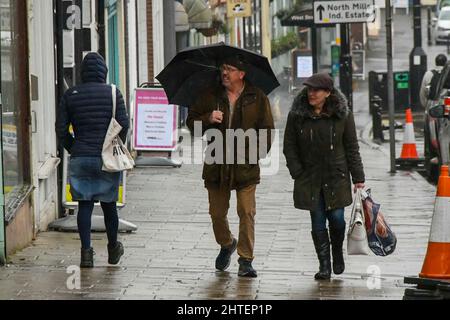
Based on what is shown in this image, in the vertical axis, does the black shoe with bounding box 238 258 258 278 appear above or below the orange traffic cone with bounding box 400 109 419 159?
below

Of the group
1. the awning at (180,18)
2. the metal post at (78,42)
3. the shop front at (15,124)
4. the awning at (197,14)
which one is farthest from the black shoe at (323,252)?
the awning at (197,14)

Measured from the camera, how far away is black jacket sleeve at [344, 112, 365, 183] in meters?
10.9

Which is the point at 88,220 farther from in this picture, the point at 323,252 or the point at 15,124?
the point at 323,252

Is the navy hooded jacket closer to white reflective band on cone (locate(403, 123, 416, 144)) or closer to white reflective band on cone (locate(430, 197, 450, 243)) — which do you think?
white reflective band on cone (locate(430, 197, 450, 243))

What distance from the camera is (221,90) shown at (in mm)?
11156

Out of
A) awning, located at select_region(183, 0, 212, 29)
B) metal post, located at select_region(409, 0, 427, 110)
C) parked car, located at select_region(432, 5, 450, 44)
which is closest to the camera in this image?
awning, located at select_region(183, 0, 212, 29)

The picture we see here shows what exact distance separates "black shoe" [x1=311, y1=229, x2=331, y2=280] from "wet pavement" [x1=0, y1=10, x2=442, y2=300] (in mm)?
85

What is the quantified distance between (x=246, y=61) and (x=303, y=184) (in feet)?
3.48

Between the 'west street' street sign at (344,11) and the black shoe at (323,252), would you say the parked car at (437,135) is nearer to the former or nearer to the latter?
the 'west street' street sign at (344,11)

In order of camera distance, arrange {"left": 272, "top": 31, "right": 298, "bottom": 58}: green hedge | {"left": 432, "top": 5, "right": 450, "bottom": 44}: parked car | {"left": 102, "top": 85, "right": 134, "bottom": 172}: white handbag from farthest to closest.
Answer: {"left": 432, "top": 5, "right": 450, "bottom": 44}: parked car, {"left": 272, "top": 31, "right": 298, "bottom": 58}: green hedge, {"left": 102, "top": 85, "right": 134, "bottom": 172}: white handbag

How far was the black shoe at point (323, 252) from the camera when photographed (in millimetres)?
11070

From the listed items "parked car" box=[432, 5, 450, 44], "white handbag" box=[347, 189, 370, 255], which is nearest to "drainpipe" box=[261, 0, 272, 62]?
"parked car" box=[432, 5, 450, 44]

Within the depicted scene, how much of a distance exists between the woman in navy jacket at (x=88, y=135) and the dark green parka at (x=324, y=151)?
1.45 m

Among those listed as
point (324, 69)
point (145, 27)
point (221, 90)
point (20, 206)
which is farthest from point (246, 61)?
point (324, 69)
